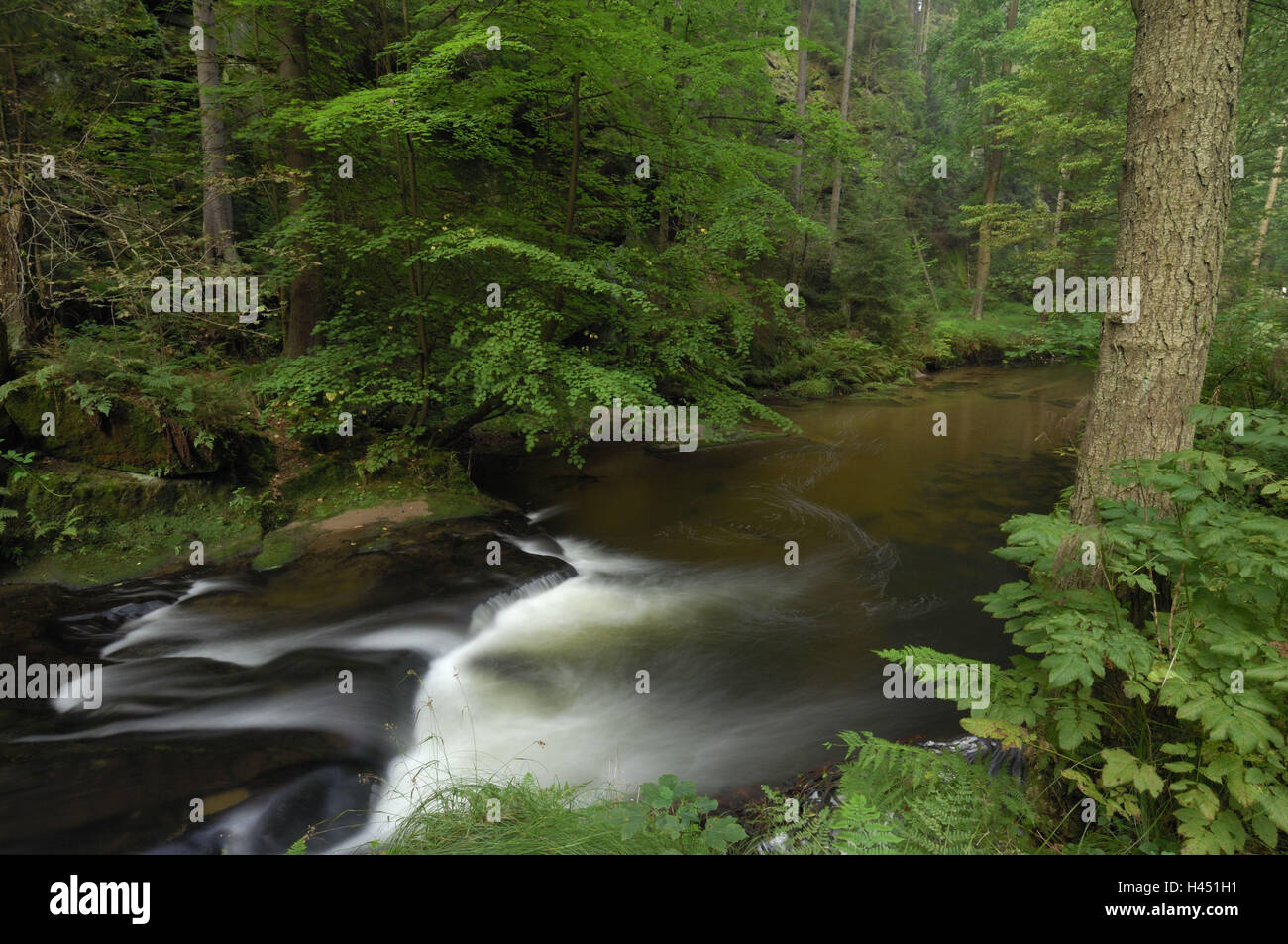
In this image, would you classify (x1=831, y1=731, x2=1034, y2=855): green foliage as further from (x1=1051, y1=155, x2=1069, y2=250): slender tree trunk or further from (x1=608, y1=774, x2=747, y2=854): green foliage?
(x1=1051, y1=155, x2=1069, y2=250): slender tree trunk

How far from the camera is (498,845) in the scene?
296 centimetres

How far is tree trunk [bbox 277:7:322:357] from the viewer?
815cm

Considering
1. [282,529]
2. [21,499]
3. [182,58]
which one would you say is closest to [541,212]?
[282,529]

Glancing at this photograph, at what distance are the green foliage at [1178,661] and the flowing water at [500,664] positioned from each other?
2288mm

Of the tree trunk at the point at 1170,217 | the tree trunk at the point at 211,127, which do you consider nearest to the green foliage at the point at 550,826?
the tree trunk at the point at 1170,217

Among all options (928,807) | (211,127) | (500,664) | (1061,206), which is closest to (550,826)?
(928,807)

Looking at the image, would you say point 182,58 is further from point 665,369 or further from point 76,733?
point 76,733

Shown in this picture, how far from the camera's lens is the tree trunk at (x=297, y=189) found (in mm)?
8148

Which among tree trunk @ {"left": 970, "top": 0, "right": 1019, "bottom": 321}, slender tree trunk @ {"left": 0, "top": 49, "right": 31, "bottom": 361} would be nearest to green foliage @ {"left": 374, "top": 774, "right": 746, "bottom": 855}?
slender tree trunk @ {"left": 0, "top": 49, "right": 31, "bottom": 361}

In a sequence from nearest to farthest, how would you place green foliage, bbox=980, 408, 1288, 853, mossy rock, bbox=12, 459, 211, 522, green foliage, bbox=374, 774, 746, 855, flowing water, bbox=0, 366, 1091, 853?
green foliage, bbox=980, 408, 1288, 853 < green foliage, bbox=374, 774, 746, 855 < flowing water, bbox=0, 366, 1091, 853 < mossy rock, bbox=12, 459, 211, 522

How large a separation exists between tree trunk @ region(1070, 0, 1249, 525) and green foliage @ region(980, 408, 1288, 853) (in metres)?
0.55

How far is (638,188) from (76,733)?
874 cm

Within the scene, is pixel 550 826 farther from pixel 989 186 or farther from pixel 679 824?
pixel 989 186

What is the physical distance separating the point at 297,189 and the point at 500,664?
21.8ft
